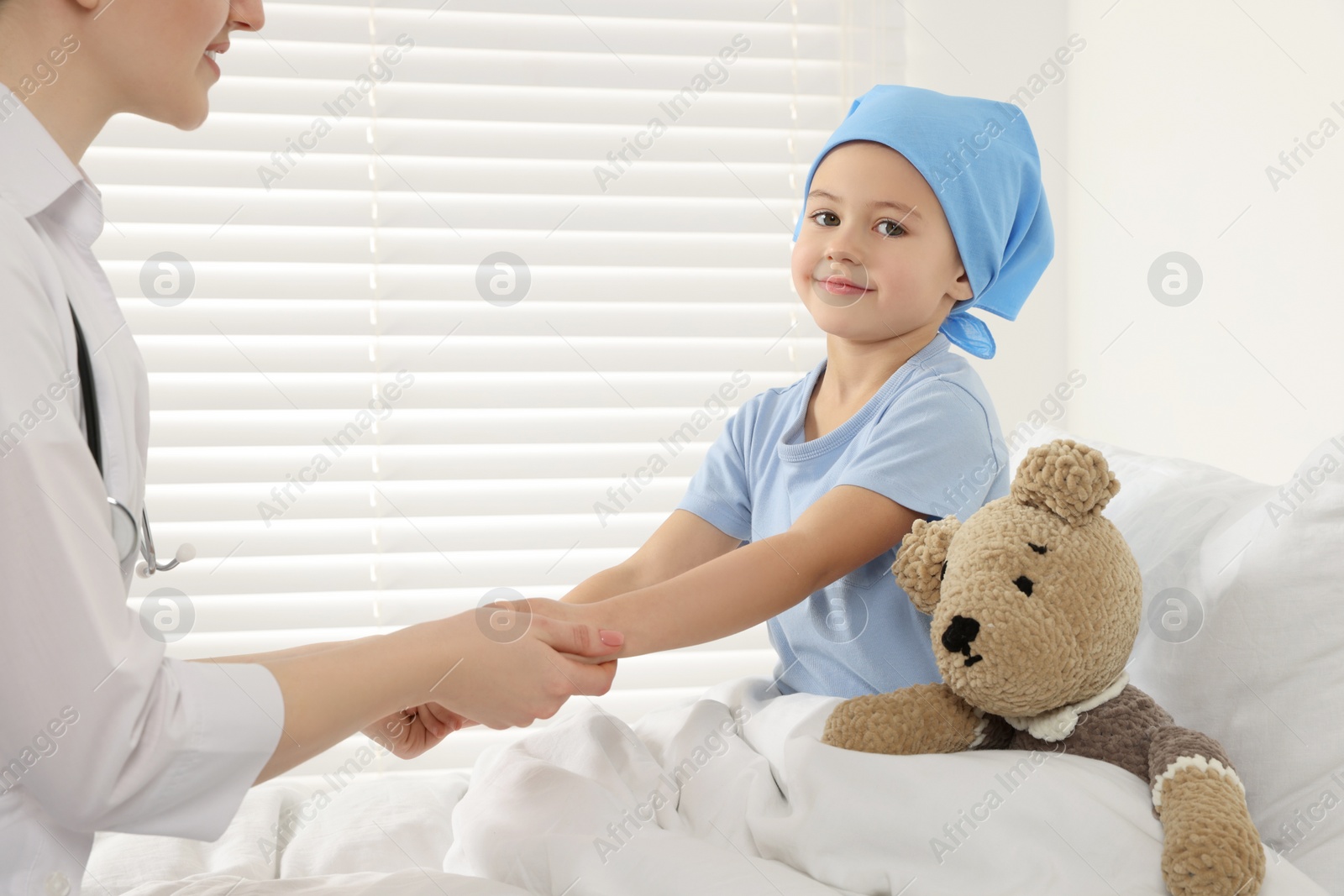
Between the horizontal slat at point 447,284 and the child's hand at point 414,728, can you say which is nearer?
the child's hand at point 414,728

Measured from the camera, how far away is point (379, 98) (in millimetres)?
1900

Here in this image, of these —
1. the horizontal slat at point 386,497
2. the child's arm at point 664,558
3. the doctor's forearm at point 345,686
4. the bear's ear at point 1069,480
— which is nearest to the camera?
the doctor's forearm at point 345,686

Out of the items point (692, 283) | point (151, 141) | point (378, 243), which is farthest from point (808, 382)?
point (151, 141)

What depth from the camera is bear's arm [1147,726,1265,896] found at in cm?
71

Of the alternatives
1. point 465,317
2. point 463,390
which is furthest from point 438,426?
point 465,317

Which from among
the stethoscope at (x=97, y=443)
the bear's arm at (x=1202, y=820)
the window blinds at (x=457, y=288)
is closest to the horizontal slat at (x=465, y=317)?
the window blinds at (x=457, y=288)

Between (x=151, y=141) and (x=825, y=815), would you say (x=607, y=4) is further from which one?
(x=825, y=815)

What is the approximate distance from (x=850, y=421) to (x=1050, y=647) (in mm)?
398

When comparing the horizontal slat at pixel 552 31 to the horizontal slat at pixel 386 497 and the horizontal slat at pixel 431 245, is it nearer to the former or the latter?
the horizontal slat at pixel 431 245

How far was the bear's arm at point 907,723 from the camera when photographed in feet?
2.90

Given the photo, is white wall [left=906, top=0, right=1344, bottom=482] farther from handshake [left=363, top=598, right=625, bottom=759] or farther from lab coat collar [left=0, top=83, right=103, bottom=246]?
lab coat collar [left=0, top=83, right=103, bottom=246]

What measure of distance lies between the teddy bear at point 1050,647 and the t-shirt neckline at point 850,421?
25 centimetres

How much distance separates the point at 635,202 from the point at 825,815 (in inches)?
56.1

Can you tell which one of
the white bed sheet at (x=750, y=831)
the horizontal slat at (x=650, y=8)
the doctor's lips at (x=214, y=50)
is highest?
the horizontal slat at (x=650, y=8)
